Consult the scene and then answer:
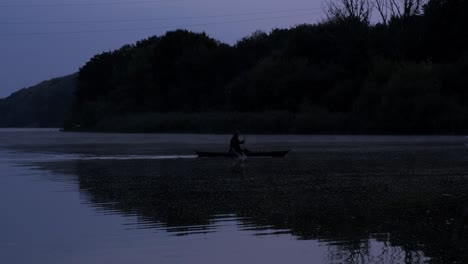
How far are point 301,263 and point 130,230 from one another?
3.81 metres

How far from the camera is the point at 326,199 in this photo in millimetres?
16781

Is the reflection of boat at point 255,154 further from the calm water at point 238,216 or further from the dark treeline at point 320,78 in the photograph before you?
the dark treeline at point 320,78

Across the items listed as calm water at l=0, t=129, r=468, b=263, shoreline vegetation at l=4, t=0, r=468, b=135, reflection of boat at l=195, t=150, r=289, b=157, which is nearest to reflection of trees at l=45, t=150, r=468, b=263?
calm water at l=0, t=129, r=468, b=263

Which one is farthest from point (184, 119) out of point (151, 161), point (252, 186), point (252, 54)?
point (252, 186)

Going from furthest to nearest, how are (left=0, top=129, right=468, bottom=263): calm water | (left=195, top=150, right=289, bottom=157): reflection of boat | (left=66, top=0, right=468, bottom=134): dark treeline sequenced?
(left=66, top=0, right=468, bottom=134): dark treeline, (left=195, top=150, right=289, bottom=157): reflection of boat, (left=0, top=129, right=468, bottom=263): calm water

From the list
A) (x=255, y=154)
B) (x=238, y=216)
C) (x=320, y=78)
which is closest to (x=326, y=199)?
(x=238, y=216)

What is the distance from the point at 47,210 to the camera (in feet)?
52.2

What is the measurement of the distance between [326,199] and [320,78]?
61488 mm

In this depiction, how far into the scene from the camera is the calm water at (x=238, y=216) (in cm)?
1063

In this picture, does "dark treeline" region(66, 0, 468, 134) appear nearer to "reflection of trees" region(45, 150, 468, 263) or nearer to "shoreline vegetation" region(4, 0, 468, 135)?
"shoreline vegetation" region(4, 0, 468, 135)

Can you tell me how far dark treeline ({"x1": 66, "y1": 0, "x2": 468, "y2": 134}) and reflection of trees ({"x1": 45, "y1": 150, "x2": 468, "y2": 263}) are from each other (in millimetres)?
36729

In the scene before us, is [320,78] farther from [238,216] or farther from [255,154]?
[238,216]

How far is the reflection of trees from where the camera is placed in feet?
37.3

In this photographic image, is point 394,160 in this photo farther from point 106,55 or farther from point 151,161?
point 106,55
